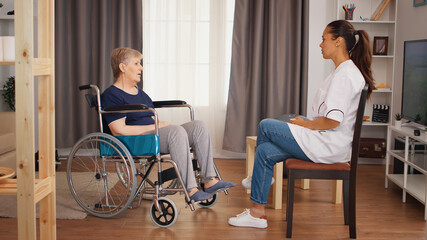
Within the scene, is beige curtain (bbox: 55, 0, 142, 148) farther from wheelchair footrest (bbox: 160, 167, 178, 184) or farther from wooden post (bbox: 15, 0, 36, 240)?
wooden post (bbox: 15, 0, 36, 240)

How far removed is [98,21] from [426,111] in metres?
2.96

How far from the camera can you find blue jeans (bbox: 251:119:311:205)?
279cm

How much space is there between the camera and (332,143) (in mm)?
2727

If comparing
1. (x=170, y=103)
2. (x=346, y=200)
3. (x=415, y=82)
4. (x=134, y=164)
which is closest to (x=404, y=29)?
(x=415, y=82)

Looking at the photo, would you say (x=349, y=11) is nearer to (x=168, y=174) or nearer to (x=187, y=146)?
(x=187, y=146)

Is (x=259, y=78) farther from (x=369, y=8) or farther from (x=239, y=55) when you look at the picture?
(x=369, y=8)

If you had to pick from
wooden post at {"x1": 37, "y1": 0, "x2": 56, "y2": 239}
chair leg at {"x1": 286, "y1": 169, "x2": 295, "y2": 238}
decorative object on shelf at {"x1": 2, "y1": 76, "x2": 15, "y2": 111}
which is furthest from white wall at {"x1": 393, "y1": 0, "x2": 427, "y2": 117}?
decorative object on shelf at {"x1": 2, "y1": 76, "x2": 15, "y2": 111}

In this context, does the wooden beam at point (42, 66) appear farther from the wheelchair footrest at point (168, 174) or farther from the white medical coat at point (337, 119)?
the white medical coat at point (337, 119)

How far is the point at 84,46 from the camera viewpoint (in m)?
4.87

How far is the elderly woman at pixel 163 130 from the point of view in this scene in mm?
2988

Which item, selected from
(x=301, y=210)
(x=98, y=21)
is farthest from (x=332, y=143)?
(x=98, y=21)

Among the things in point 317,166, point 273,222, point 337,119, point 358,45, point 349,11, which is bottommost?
point 273,222

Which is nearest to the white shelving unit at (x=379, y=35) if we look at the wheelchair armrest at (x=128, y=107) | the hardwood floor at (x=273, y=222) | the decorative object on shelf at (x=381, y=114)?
the decorative object on shelf at (x=381, y=114)

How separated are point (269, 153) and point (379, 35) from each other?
8.20ft
